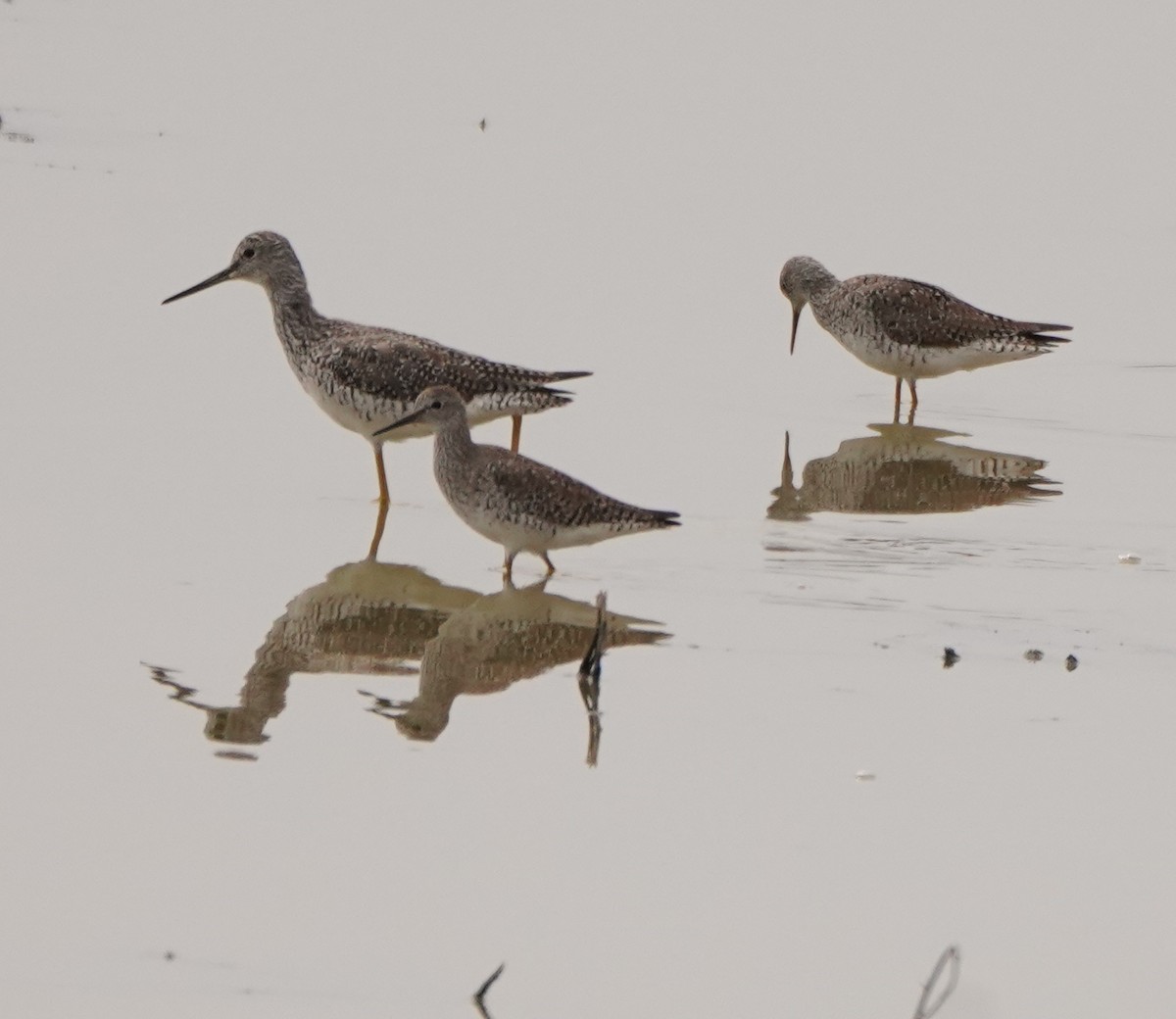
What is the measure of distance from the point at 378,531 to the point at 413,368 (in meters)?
1.23

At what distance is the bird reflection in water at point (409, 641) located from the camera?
9.29 m

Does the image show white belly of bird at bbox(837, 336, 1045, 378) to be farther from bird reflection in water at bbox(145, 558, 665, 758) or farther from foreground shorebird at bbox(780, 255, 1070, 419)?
bird reflection in water at bbox(145, 558, 665, 758)

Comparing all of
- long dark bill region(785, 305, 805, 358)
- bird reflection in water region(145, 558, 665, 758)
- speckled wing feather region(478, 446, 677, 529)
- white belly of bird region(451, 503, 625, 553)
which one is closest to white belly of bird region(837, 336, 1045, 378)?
long dark bill region(785, 305, 805, 358)

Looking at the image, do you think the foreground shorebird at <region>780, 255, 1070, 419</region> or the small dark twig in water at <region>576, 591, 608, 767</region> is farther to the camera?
the foreground shorebird at <region>780, 255, 1070, 419</region>

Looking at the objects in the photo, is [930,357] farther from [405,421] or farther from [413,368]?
[405,421]

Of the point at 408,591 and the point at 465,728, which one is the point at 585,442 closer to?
the point at 408,591

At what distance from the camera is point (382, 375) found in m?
12.8

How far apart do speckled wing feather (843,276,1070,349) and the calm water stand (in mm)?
567

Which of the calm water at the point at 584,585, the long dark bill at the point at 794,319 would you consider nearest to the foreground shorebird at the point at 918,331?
the long dark bill at the point at 794,319

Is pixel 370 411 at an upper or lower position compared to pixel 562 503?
upper

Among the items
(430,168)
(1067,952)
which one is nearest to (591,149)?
(430,168)

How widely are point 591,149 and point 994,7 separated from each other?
10926 mm

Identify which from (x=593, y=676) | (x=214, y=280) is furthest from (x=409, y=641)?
(x=214, y=280)

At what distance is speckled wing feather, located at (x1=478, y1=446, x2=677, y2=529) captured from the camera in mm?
11164
